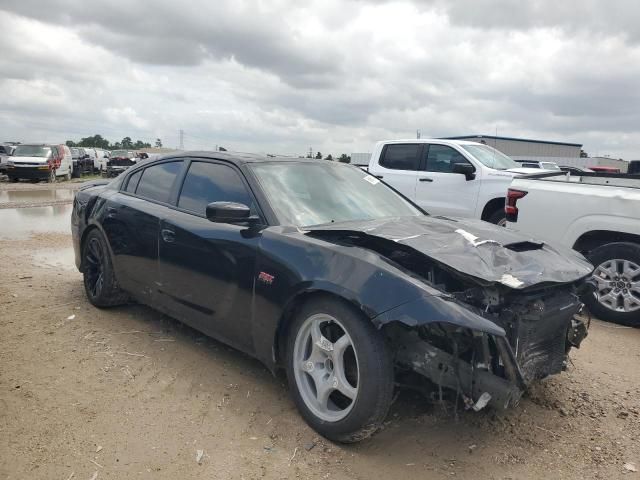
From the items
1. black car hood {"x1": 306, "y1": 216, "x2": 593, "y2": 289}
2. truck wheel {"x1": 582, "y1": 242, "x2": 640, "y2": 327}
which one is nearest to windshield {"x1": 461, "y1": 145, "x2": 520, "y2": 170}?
truck wheel {"x1": 582, "y1": 242, "x2": 640, "y2": 327}

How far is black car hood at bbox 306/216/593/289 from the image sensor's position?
112 inches

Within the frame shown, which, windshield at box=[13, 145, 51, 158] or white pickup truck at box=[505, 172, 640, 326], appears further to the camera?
windshield at box=[13, 145, 51, 158]

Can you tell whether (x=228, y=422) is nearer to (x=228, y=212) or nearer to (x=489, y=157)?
(x=228, y=212)

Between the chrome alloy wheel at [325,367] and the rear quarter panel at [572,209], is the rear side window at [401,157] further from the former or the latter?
the chrome alloy wheel at [325,367]

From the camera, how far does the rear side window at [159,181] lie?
447 centimetres

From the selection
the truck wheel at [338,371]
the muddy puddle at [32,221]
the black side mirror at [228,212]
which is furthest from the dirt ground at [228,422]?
the muddy puddle at [32,221]

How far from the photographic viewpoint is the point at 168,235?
4.11 meters

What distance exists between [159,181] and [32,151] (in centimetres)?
2507

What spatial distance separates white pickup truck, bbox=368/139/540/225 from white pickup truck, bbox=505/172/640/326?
7.06ft

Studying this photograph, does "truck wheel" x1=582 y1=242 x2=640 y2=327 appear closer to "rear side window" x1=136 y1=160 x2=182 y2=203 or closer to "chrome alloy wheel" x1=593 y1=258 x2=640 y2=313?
"chrome alloy wheel" x1=593 y1=258 x2=640 y2=313

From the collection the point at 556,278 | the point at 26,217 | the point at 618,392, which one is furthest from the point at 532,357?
the point at 26,217

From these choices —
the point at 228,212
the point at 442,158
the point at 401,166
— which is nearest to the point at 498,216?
the point at 442,158

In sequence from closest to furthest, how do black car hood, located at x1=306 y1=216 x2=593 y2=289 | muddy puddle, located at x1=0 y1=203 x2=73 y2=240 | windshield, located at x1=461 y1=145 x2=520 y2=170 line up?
black car hood, located at x1=306 y1=216 x2=593 y2=289
windshield, located at x1=461 y1=145 x2=520 y2=170
muddy puddle, located at x1=0 y1=203 x2=73 y2=240

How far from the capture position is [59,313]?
195 inches
